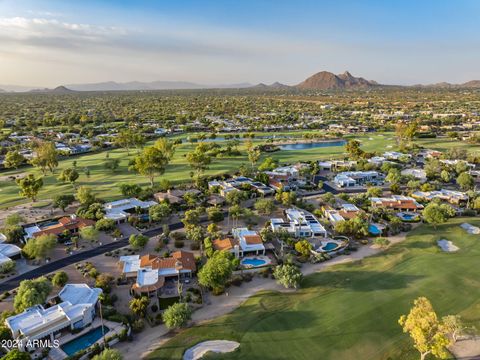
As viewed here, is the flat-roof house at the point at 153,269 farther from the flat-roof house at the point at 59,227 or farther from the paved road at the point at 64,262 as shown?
the flat-roof house at the point at 59,227

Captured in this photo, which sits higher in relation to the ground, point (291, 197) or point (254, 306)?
point (291, 197)

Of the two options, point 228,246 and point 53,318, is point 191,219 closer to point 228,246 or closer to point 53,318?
point 228,246

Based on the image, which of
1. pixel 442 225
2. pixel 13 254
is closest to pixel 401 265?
pixel 442 225

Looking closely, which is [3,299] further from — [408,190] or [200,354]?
[408,190]

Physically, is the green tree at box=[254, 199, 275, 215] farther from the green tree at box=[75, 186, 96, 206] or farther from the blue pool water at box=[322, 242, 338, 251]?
the green tree at box=[75, 186, 96, 206]

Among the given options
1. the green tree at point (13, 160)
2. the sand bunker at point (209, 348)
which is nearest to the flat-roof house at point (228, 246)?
the sand bunker at point (209, 348)

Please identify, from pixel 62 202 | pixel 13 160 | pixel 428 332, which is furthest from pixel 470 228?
pixel 13 160
